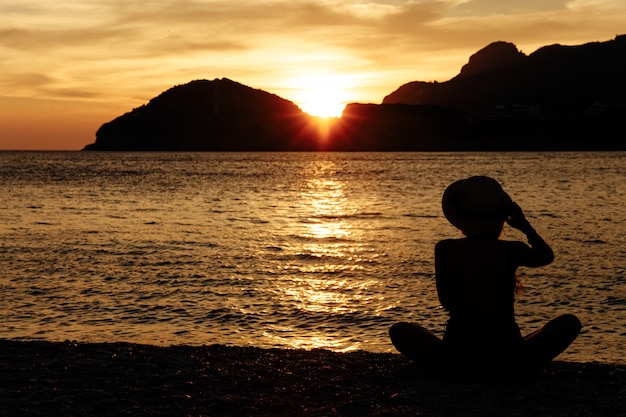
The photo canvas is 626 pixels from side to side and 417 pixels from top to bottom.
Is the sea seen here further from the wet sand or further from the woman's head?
the woman's head

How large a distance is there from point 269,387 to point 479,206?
2.74m

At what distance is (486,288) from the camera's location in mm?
6605

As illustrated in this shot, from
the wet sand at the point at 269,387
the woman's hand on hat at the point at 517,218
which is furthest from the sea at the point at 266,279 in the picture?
the woman's hand on hat at the point at 517,218

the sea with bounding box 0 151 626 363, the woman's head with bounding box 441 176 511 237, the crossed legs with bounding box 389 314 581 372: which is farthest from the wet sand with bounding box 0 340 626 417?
the sea with bounding box 0 151 626 363

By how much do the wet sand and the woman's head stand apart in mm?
1578

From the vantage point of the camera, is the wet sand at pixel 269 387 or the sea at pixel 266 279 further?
the sea at pixel 266 279

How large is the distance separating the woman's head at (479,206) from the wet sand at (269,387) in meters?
Answer: 1.58

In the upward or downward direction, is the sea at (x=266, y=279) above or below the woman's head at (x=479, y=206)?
below

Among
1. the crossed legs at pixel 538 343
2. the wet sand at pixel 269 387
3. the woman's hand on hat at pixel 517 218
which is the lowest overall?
the wet sand at pixel 269 387

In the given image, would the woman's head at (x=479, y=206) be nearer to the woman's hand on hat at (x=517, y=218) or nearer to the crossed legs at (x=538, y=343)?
the woman's hand on hat at (x=517, y=218)

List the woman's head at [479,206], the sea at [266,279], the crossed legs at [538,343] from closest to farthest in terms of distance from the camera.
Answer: the woman's head at [479,206]
the crossed legs at [538,343]
the sea at [266,279]

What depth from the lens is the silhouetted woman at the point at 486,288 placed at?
652cm

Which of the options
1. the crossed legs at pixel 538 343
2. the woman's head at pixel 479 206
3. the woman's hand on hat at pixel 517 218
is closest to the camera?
the woman's hand on hat at pixel 517 218

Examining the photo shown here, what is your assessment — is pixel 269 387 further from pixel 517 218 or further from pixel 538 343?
pixel 517 218
